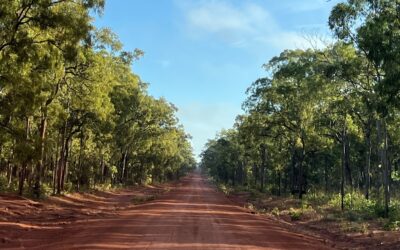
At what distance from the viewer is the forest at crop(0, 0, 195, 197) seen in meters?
15.1

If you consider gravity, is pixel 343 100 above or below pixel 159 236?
above

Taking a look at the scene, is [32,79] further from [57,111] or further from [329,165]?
[329,165]

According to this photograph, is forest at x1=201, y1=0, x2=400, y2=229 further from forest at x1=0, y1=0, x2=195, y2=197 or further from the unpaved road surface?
forest at x1=0, y1=0, x2=195, y2=197

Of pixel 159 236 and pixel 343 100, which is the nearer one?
pixel 159 236

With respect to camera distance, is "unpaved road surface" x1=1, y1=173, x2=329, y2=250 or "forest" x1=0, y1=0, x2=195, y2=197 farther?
"forest" x1=0, y1=0, x2=195, y2=197

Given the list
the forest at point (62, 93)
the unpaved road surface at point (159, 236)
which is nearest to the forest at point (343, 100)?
the unpaved road surface at point (159, 236)

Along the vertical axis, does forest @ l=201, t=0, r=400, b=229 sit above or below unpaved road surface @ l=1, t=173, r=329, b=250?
above

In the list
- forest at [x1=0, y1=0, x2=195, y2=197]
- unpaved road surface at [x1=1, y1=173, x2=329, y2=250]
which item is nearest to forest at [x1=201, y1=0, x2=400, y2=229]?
unpaved road surface at [x1=1, y1=173, x2=329, y2=250]

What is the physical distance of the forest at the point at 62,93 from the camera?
49.7 ft

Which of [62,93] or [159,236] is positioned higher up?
[62,93]

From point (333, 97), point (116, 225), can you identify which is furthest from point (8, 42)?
point (333, 97)

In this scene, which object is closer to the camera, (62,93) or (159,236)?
(159,236)

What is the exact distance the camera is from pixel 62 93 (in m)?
28.1

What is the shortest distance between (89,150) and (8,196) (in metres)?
21.4
